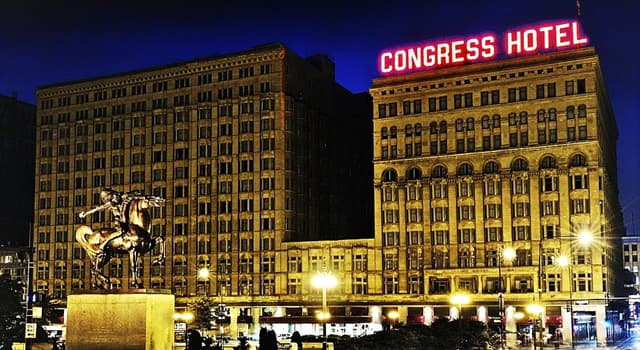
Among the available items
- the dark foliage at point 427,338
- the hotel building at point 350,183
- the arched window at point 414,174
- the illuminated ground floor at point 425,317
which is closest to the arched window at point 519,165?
the hotel building at point 350,183

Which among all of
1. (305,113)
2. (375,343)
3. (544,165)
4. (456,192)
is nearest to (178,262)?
(305,113)

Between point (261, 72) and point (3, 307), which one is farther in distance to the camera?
point (261, 72)

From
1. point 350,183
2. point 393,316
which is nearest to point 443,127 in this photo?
point 393,316

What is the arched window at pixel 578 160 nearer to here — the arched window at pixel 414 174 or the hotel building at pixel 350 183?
the hotel building at pixel 350 183

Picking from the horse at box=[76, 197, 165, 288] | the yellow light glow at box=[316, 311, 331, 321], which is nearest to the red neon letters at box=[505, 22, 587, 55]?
the yellow light glow at box=[316, 311, 331, 321]

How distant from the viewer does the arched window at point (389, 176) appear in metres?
132

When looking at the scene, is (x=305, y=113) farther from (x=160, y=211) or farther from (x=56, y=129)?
(x=56, y=129)

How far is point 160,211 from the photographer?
14775cm

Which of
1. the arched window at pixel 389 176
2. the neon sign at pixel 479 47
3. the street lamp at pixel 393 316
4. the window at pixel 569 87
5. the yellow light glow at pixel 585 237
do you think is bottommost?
the street lamp at pixel 393 316

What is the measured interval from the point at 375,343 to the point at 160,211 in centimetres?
9369

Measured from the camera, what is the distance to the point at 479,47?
418ft

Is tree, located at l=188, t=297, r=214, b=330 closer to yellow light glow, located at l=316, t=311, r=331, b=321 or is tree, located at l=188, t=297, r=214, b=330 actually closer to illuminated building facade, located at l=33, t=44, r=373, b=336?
yellow light glow, located at l=316, t=311, r=331, b=321

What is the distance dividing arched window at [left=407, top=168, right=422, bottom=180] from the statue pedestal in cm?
8530

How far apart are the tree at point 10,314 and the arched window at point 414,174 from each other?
56085 mm
